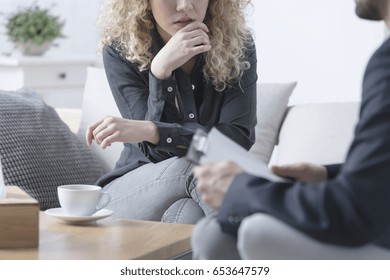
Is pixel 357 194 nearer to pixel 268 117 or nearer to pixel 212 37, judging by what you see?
pixel 212 37

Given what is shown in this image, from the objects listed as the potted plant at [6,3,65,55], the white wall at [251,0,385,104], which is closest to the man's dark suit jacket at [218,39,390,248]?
the white wall at [251,0,385,104]

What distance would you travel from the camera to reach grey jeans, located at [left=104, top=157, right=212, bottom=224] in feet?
7.54

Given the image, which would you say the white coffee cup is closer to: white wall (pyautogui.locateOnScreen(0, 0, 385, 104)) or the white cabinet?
white wall (pyautogui.locateOnScreen(0, 0, 385, 104))

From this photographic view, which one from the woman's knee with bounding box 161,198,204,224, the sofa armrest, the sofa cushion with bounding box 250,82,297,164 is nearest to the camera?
the woman's knee with bounding box 161,198,204,224

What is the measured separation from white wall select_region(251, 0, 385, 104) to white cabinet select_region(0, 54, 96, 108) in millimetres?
1097

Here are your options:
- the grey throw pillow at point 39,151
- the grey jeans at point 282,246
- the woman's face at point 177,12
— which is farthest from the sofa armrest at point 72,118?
the grey jeans at point 282,246

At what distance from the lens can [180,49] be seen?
7.78 feet

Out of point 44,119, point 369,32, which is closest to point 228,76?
point 44,119

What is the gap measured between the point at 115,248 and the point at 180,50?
0.75 m

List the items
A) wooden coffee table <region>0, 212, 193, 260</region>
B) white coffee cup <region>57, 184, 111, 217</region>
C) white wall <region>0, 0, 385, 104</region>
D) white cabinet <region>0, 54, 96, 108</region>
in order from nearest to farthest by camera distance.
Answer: wooden coffee table <region>0, 212, 193, 260</region>
white coffee cup <region>57, 184, 111, 217</region>
white wall <region>0, 0, 385, 104</region>
white cabinet <region>0, 54, 96, 108</region>

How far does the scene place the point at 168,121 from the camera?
248cm

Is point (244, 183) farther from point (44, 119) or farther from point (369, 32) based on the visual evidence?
point (369, 32)
